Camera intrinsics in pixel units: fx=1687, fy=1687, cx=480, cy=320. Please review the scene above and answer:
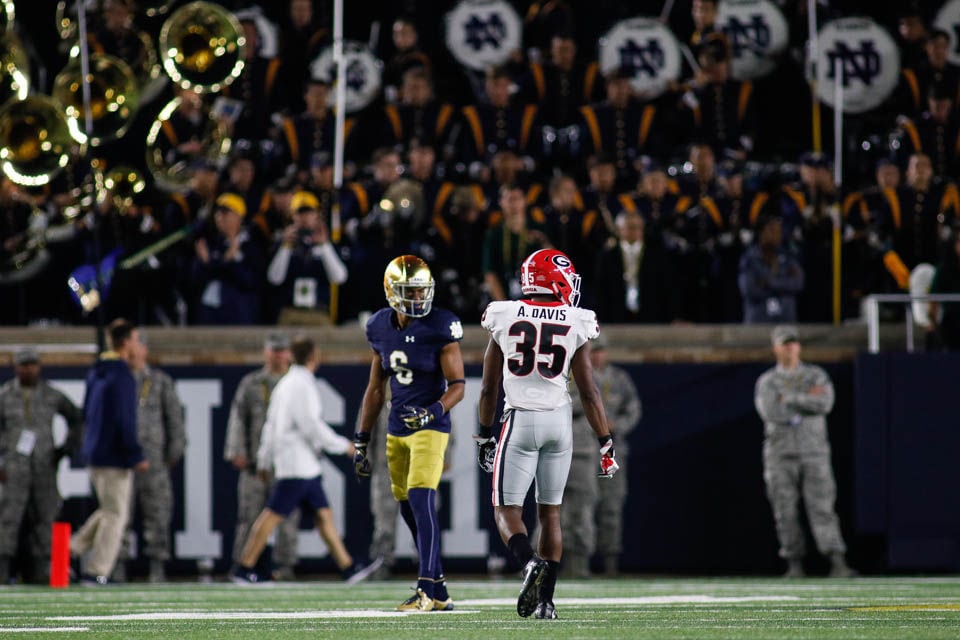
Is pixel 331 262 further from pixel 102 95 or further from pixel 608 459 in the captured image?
pixel 608 459

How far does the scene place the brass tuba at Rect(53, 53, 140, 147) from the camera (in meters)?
15.9

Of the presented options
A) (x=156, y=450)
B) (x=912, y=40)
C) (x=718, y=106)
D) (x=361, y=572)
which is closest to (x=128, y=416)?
(x=156, y=450)

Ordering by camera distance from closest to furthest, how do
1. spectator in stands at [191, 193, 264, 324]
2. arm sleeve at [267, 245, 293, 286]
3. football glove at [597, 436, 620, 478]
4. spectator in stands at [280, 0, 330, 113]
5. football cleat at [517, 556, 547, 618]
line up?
football cleat at [517, 556, 547, 618]
football glove at [597, 436, 620, 478]
arm sleeve at [267, 245, 293, 286]
spectator in stands at [191, 193, 264, 324]
spectator in stands at [280, 0, 330, 113]

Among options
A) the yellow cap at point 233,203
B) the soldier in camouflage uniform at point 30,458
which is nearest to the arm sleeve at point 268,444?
the soldier in camouflage uniform at point 30,458

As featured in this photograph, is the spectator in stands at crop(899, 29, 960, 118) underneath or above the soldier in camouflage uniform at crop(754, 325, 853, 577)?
above

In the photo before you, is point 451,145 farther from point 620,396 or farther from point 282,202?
point 620,396

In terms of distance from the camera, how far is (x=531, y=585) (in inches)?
319

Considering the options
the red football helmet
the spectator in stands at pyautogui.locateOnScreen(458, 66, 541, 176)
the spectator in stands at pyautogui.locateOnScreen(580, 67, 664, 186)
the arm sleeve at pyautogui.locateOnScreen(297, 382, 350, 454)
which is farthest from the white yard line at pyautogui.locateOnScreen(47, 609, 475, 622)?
the spectator in stands at pyautogui.locateOnScreen(580, 67, 664, 186)

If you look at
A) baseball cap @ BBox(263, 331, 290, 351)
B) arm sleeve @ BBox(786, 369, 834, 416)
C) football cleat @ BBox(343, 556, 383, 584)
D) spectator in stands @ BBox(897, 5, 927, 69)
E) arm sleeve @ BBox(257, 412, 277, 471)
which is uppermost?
spectator in stands @ BBox(897, 5, 927, 69)

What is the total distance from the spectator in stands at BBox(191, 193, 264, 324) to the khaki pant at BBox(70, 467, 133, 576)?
2148 millimetres

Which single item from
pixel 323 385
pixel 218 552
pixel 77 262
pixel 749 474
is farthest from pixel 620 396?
pixel 77 262

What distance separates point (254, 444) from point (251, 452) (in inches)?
3.0

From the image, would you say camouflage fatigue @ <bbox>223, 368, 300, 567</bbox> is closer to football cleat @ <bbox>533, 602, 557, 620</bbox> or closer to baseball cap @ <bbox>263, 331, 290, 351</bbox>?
baseball cap @ <bbox>263, 331, 290, 351</bbox>

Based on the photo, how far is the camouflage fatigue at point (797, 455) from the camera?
14.6m
